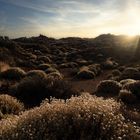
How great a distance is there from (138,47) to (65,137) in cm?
6178

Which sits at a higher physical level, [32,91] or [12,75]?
[32,91]

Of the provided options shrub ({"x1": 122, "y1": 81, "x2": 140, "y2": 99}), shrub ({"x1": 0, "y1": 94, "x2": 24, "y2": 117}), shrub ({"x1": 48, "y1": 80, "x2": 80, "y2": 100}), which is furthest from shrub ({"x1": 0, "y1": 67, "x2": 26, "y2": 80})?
shrub ({"x1": 0, "y1": 94, "x2": 24, "y2": 117})

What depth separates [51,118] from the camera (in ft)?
25.2

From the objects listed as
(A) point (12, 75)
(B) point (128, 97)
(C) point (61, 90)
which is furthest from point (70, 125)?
(A) point (12, 75)

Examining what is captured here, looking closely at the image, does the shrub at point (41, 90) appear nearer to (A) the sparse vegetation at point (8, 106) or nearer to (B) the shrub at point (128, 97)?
(B) the shrub at point (128, 97)

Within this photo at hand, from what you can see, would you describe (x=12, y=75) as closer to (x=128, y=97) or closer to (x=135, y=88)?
(x=135, y=88)

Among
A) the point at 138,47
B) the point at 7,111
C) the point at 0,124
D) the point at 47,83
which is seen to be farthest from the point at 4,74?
the point at 138,47

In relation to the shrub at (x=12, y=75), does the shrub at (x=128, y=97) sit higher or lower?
higher

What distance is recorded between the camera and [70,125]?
7.24 m

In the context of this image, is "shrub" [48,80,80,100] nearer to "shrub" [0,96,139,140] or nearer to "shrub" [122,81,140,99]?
"shrub" [122,81,140,99]

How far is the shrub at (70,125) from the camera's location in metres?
7.12

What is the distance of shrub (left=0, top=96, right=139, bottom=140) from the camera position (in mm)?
7121

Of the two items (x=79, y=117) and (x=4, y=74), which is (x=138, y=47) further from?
(x=79, y=117)

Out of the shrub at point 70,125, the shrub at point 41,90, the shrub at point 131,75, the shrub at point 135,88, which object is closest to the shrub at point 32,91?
the shrub at point 41,90
